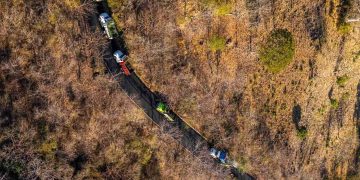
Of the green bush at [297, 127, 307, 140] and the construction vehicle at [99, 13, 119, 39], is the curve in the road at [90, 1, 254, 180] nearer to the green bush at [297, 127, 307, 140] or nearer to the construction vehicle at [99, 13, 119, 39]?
the construction vehicle at [99, 13, 119, 39]

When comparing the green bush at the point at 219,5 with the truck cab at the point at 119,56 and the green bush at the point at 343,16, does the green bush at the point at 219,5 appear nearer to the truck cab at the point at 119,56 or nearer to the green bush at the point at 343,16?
the truck cab at the point at 119,56

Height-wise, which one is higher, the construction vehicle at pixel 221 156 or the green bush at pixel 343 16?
the green bush at pixel 343 16

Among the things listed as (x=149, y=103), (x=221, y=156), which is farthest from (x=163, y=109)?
(x=221, y=156)

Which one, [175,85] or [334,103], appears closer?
[175,85]

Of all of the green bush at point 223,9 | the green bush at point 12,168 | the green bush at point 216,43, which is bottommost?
the green bush at point 12,168

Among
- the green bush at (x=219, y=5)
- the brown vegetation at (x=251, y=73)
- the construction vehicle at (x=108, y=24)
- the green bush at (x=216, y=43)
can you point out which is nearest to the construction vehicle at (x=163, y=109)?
the brown vegetation at (x=251, y=73)

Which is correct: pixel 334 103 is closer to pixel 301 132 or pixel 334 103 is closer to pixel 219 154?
pixel 301 132
